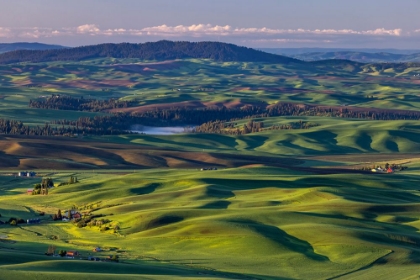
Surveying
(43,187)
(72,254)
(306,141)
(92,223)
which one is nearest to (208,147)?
(306,141)

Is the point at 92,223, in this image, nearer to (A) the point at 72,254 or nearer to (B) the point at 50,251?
(B) the point at 50,251

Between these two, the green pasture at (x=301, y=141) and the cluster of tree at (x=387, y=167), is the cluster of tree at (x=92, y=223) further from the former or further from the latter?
the green pasture at (x=301, y=141)

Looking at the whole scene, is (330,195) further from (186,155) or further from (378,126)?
(378,126)

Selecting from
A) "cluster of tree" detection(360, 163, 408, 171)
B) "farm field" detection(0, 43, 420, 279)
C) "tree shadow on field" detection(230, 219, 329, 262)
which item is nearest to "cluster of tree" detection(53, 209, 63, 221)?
"farm field" detection(0, 43, 420, 279)

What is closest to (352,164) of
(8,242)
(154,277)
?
(8,242)

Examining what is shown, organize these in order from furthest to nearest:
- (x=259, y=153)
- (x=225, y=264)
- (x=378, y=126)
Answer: (x=378, y=126) → (x=259, y=153) → (x=225, y=264)

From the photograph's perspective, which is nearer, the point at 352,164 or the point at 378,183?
the point at 378,183

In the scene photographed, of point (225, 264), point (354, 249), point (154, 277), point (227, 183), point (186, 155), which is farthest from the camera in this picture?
point (186, 155)

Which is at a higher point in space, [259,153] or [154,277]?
[154,277]
